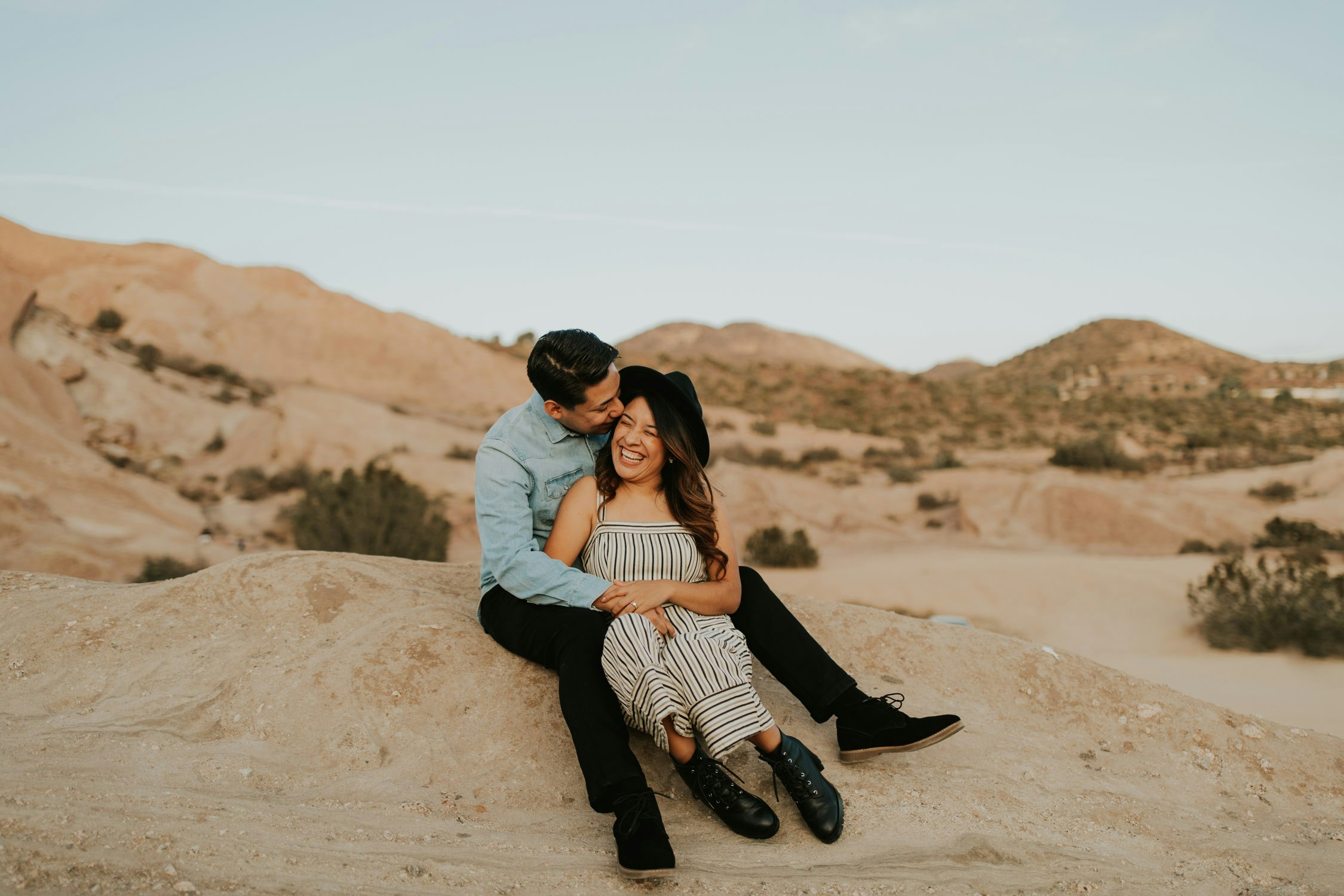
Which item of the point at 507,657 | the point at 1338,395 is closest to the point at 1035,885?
the point at 507,657

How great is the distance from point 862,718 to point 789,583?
799 cm

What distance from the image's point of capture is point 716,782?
10.2 ft

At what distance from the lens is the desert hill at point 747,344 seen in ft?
272

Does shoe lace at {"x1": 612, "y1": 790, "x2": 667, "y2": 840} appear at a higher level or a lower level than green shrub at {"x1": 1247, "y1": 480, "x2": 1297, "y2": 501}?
lower

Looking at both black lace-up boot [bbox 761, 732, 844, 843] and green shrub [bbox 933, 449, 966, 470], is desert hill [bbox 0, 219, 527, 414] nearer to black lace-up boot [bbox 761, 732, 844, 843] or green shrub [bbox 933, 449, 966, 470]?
green shrub [bbox 933, 449, 966, 470]

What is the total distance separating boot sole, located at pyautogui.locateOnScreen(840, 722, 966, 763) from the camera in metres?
3.44

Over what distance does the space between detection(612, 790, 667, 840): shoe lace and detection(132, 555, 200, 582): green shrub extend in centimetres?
887

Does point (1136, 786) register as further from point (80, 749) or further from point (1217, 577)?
point (1217, 577)

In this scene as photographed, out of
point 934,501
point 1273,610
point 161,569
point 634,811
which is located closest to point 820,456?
point 934,501

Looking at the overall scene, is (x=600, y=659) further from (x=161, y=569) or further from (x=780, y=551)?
(x=780, y=551)

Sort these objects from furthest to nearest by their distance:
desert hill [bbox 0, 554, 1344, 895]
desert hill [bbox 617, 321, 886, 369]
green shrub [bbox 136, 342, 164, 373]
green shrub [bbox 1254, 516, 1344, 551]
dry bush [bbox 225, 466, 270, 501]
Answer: desert hill [bbox 617, 321, 886, 369] < green shrub [bbox 136, 342, 164, 373] < dry bush [bbox 225, 466, 270, 501] < green shrub [bbox 1254, 516, 1344, 551] < desert hill [bbox 0, 554, 1344, 895]

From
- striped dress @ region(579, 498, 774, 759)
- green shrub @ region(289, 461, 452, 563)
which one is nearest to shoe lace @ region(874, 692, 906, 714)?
striped dress @ region(579, 498, 774, 759)

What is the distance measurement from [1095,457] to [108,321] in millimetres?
24659

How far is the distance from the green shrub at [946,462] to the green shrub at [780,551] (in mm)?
8956
